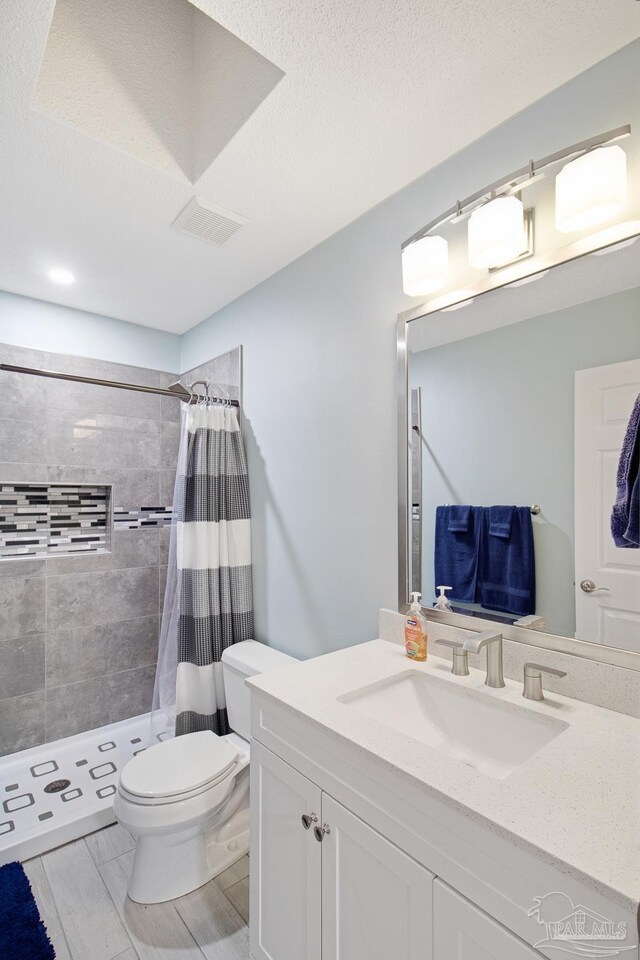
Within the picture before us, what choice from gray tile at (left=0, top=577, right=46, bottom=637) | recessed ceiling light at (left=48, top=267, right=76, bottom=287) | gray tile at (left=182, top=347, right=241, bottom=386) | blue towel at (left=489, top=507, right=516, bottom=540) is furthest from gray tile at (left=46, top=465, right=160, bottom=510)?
blue towel at (left=489, top=507, right=516, bottom=540)

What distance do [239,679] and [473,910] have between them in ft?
4.73

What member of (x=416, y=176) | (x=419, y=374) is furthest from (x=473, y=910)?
(x=416, y=176)

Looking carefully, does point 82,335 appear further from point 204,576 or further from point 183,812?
point 183,812

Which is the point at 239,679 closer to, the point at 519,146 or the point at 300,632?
the point at 300,632

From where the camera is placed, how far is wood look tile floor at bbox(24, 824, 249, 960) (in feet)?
4.67

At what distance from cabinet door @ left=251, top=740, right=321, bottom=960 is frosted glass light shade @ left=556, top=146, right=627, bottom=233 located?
1475 millimetres

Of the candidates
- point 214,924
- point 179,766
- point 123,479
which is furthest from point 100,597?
point 214,924

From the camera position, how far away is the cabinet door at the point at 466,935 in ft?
2.26

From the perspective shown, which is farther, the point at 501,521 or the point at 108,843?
the point at 108,843

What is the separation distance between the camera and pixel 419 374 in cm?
157

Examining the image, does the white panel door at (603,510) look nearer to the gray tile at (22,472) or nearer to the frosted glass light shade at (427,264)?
the frosted glass light shade at (427,264)

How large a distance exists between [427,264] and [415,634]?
3.70 ft

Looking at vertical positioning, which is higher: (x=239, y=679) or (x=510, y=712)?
(x=510, y=712)

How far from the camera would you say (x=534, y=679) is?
114 cm
